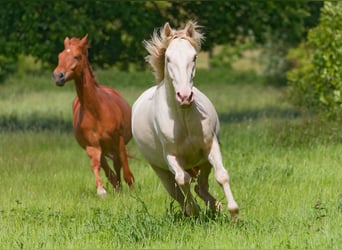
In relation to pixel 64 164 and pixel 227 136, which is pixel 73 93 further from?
pixel 64 164

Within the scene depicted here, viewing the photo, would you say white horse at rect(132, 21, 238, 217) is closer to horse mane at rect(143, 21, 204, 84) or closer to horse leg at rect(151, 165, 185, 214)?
horse mane at rect(143, 21, 204, 84)

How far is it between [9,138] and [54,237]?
9.93m

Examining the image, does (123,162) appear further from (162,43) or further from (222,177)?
(222,177)

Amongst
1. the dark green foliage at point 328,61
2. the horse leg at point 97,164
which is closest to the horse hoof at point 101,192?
the horse leg at point 97,164

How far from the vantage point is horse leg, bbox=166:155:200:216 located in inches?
359

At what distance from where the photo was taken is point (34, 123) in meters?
23.7

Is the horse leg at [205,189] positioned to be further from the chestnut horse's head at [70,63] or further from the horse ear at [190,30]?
the chestnut horse's head at [70,63]

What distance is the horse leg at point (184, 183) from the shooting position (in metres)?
9.12

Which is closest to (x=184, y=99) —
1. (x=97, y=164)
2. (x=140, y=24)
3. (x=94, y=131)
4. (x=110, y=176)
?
(x=97, y=164)

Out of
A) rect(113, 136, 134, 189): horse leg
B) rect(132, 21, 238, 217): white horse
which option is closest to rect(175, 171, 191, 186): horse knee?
rect(132, 21, 238, 217): white horse

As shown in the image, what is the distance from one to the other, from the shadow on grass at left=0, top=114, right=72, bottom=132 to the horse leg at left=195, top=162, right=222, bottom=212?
11.1 meters

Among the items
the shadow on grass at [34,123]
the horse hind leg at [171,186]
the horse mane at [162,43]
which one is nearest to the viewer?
the horse mane at [162,43]

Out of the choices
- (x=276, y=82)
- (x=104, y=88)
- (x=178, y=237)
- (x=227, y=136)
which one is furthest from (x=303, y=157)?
(x=276, y=82)

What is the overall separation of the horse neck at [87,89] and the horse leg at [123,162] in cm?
68
